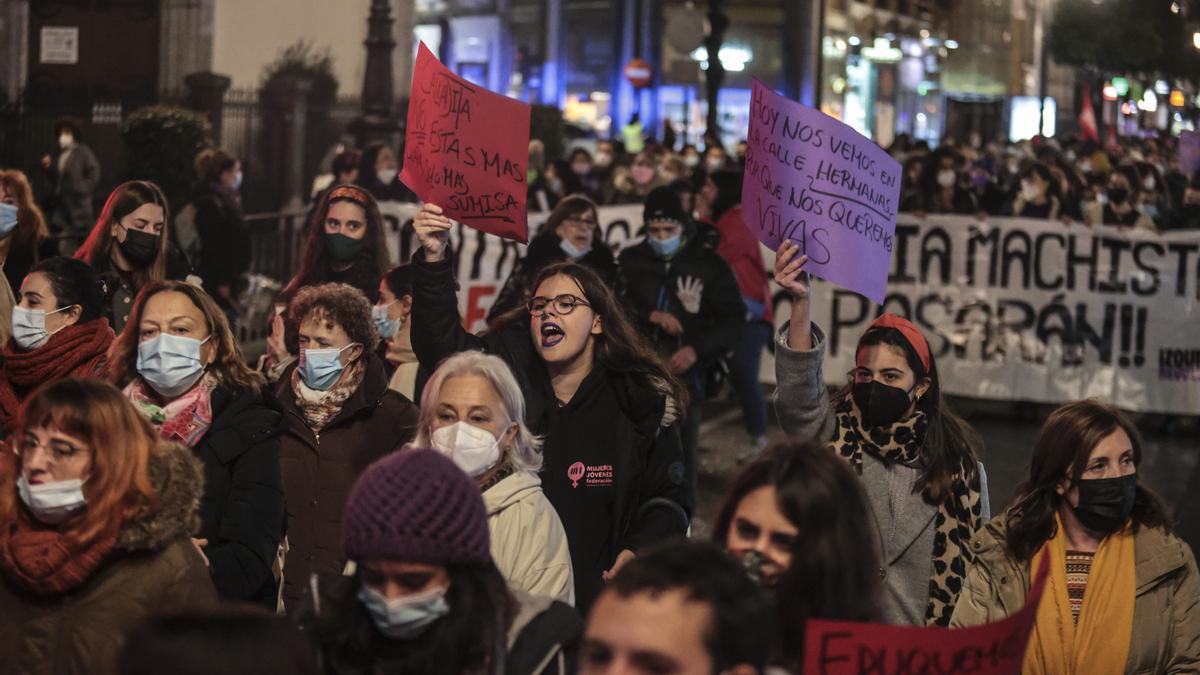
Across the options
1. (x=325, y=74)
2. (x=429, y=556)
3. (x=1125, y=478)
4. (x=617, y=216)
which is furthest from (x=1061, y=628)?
(x=325, y=74)

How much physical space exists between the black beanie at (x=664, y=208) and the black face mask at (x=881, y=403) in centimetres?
441

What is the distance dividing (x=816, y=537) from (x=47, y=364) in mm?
3240

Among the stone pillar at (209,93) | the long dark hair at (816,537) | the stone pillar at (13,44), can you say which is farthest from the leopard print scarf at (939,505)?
the stone pillar at (13,44)

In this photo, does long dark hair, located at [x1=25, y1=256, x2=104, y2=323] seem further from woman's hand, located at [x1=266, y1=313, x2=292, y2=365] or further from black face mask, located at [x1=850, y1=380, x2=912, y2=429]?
black face mask, located at [x1=850, y1=380, x2=912, y2=429]

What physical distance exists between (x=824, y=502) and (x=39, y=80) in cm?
2231

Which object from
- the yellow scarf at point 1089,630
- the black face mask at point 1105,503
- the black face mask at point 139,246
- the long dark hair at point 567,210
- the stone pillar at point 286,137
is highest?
the stone pillar at point 286,137

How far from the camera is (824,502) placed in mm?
3490

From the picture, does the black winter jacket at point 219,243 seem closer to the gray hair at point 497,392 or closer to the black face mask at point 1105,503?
the gray hair at point 497,392

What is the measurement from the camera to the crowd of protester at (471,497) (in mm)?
3400

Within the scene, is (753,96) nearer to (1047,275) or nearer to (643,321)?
(643,321)

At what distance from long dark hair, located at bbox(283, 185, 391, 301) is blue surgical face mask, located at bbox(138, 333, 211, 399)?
2553 mm

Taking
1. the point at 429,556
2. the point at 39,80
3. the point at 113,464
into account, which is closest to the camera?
the point at 429,556

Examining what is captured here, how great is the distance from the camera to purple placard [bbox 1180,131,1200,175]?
19.1 m

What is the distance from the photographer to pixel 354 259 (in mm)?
7652
